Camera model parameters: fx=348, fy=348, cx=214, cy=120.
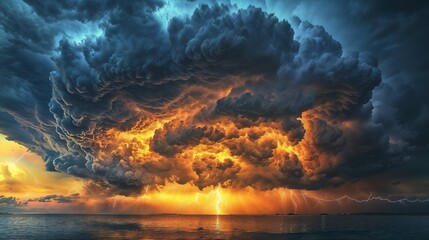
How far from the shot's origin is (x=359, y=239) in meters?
106

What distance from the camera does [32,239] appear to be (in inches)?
4011

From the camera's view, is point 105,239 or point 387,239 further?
point 387,239

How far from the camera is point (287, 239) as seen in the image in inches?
4018

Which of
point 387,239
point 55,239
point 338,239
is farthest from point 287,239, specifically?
point 55,239

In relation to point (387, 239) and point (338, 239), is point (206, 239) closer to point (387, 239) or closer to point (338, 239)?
point (338, 239)

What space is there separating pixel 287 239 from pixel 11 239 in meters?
80.2

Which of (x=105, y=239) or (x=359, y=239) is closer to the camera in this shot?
(x=105, y=239)

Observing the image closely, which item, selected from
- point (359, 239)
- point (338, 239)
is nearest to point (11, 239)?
point (338, 239)

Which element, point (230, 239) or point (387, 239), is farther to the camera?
point (387, 239)

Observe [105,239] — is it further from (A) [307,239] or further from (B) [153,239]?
(A) [307,239]

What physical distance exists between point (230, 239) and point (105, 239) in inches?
1412

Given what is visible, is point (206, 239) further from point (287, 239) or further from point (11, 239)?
point (11, 239)

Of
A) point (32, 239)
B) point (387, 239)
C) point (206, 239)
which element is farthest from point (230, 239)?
point (32, 239)

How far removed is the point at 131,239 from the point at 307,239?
5214cm
